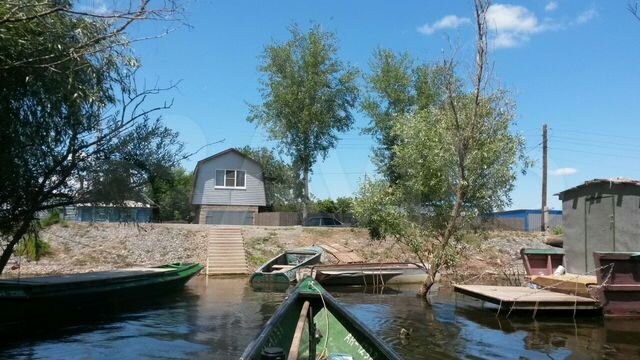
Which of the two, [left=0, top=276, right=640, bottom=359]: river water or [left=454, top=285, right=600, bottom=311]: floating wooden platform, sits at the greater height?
[left=454, top=285, right=600, bottom=311]: floating wooden platform

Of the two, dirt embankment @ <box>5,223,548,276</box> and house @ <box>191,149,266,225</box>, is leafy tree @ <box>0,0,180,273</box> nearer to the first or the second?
dirt embankment @ <box>5,223,548,276</box>

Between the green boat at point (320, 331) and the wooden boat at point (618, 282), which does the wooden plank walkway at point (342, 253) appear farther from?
the green boat at point (320, 331)

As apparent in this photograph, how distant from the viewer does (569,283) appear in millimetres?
15375

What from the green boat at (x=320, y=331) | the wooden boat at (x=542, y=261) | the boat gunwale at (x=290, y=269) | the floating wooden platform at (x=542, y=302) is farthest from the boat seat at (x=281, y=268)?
the green boat at (x=320, y=331)

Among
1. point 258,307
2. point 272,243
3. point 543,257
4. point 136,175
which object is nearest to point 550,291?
point 543,257

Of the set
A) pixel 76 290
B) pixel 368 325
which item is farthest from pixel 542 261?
pixel 76 290

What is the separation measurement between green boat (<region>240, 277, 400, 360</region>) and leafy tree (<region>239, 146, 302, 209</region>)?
33.8 m

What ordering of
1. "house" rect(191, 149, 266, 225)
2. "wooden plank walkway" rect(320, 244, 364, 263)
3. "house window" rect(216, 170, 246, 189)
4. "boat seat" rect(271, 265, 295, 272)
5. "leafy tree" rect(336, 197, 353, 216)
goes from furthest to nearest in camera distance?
"leafy tree" rect(336, 197, 353, 216) → "house window" rect(216, 170, 246, 189) → "house" rect(191, 149, 266, 225) → "wooden plank walkway" rect(320, 244, 364, 263) → "boat seat" rect(271, 265, 295, 272)

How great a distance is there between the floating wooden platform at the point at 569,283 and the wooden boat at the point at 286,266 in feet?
31.3

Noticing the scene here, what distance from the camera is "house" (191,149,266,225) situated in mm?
38812

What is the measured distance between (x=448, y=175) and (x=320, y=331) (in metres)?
12.3

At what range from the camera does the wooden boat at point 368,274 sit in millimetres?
22266

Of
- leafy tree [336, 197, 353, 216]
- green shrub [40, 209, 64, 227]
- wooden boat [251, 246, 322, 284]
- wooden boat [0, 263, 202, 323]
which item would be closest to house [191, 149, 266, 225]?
leafy tree [336, 197, 353, 216]

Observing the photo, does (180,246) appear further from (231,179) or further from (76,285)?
(76,285)
